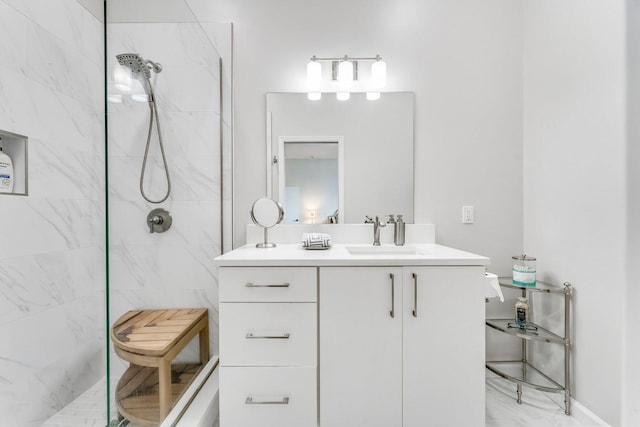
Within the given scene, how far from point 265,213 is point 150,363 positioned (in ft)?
2.81

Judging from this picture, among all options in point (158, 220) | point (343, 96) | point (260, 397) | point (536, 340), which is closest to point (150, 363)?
point (260, 397)

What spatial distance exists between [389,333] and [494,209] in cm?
114

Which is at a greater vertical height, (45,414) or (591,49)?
(591,49)

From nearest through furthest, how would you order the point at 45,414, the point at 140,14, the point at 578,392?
the point at 140,14
the point at 45,414
the point at 578,392

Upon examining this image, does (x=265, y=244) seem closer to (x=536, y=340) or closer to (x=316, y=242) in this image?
(x=316, y=242)

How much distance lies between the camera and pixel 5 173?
1.25m

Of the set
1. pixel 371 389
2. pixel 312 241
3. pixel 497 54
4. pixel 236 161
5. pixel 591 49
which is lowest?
pixel 371 389

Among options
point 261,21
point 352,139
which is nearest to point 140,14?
point 261,21

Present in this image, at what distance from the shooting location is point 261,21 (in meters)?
1.83

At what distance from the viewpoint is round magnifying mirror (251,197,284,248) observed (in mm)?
1658

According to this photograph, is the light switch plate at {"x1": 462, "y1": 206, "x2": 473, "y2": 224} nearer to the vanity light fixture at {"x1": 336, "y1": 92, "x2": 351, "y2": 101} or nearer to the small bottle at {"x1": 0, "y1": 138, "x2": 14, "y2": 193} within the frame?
the vanity light fixture at {"x1": 336, "y1": 92, "x2": 351, "y2": 101}

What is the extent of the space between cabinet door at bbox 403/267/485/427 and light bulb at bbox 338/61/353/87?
4.05 feet

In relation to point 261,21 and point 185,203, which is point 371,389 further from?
point 261,21

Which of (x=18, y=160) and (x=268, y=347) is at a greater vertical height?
(x=18, y=160)
